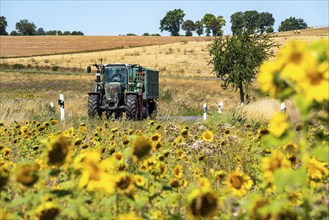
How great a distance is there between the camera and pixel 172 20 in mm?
156375

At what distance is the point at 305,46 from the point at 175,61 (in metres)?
68.5

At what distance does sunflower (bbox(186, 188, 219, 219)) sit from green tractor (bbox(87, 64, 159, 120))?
631 inches

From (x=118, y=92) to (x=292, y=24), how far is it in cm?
15189

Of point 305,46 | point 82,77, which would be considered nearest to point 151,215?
point 305,46

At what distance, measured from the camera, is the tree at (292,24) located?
163875mm

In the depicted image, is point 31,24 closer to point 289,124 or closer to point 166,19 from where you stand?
point 166,19

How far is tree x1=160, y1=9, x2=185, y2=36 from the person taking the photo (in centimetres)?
15638

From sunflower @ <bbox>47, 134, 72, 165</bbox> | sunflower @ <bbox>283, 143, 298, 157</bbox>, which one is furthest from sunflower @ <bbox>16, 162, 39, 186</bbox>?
sunflower @ <bbox>283, 143, 298, 157</bbox>

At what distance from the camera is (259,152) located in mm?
5762

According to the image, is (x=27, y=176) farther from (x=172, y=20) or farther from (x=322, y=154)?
(x=172, y=20)

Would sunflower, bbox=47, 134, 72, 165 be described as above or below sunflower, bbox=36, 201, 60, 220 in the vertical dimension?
above

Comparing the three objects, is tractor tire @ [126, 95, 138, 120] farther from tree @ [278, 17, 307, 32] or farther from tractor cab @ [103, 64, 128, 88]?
tree @ [278, 17, 307, 32]

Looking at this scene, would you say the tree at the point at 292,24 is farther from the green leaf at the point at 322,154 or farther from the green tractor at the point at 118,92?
the green leaf at the point at 322,154

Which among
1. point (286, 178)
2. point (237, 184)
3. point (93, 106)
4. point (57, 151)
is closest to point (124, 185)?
point (57, 151)
